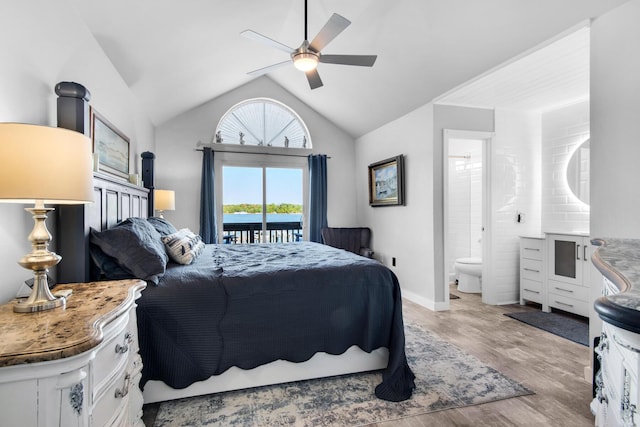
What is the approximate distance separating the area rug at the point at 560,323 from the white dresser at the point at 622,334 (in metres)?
2.31

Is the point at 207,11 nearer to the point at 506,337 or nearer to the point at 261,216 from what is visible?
the point at 261,216

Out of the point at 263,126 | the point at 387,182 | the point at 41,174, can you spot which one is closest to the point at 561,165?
the point at 387,182

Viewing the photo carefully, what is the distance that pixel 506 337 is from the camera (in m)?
→ 2.93

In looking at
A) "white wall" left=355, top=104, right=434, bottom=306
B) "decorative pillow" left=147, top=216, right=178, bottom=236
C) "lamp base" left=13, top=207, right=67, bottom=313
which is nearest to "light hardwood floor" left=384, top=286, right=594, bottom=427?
"white wall" left=355, top=104, right=434, bottom=306

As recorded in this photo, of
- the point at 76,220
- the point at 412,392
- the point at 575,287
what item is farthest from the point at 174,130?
the point at 575,287

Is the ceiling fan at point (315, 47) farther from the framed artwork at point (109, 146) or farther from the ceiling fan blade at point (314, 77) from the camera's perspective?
the framed artwork at point (109, 146)

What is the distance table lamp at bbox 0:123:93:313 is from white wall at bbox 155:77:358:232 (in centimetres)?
375

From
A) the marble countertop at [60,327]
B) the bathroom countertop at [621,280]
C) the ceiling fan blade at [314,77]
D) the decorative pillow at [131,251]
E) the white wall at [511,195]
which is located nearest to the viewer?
the bathroom countertop at [621,280]

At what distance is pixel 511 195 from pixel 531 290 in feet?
3.95

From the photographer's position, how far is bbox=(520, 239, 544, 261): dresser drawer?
372 centimetres

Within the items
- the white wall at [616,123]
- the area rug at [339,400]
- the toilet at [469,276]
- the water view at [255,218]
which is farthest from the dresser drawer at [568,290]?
the water view at [255,218]

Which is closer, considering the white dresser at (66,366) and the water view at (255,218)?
the white dresser at (66,366)

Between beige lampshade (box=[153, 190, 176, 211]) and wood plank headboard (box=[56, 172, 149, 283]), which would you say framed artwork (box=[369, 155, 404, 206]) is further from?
wood plank headboard (box=[56, 172, 149, 283])

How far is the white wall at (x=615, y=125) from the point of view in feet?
6.22
